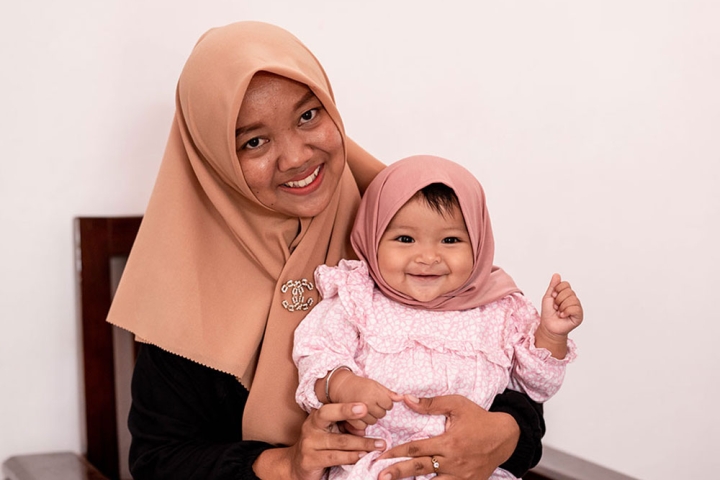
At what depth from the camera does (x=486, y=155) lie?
2436mm

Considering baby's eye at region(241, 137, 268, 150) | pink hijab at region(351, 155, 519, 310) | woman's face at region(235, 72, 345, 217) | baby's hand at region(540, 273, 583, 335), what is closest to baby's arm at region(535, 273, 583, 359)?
baby's hand at region(540, 273, 583, 335)

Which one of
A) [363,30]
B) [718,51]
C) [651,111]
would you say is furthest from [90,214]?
[718,51]

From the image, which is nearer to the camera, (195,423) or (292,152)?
(292,152)

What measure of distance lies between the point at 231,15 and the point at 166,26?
0.17 m

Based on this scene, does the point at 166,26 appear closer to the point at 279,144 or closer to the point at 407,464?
the point at 279,144

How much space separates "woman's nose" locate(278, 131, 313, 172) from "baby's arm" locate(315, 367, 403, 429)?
0.38m

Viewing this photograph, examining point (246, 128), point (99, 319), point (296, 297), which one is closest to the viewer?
point (246, 128)

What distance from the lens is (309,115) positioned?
156cm

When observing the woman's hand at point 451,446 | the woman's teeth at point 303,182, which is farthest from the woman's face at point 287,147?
the woman's hand at point 451,446

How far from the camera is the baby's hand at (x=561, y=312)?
151 centimetres

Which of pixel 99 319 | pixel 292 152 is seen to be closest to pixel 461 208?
pixel 292 152

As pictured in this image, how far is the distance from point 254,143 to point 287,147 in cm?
7

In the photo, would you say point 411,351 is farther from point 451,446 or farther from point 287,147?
point 287,147

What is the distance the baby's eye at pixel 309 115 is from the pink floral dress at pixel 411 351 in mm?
290
